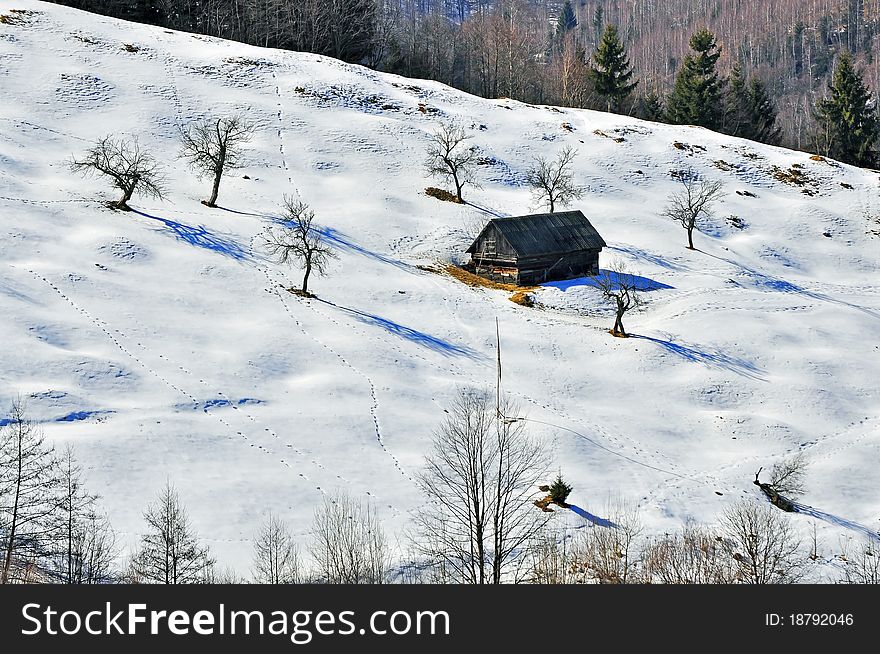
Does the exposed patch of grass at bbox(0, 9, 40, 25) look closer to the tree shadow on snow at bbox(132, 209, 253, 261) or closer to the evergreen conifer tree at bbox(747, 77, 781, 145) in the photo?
the tree shadow on snow at bbox(132, 209, 253, 261)

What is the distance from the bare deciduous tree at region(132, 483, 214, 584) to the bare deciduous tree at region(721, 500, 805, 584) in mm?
14474

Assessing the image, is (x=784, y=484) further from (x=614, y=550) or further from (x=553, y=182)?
(x=553, y=182)

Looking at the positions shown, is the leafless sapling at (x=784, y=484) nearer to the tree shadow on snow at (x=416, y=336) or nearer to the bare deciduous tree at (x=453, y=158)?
the tree shadow on snow at (x=416, y=336)

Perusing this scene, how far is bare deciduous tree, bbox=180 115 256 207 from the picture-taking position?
6006cm

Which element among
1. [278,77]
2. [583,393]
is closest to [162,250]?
[583,393]

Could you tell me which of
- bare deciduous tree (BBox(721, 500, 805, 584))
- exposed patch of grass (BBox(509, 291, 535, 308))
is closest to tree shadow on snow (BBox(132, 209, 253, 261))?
exposed patch of grass (BBox(509, 291, 535, 308))

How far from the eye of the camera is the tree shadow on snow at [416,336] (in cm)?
4581

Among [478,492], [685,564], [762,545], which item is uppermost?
[478,492]

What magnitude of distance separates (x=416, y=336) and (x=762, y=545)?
870 inches

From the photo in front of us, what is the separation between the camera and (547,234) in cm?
5872

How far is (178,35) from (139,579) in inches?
2910

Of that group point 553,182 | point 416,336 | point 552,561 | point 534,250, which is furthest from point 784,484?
point 553,182

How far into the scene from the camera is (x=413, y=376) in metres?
42.2

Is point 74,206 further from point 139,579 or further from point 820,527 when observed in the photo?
point 820,527
